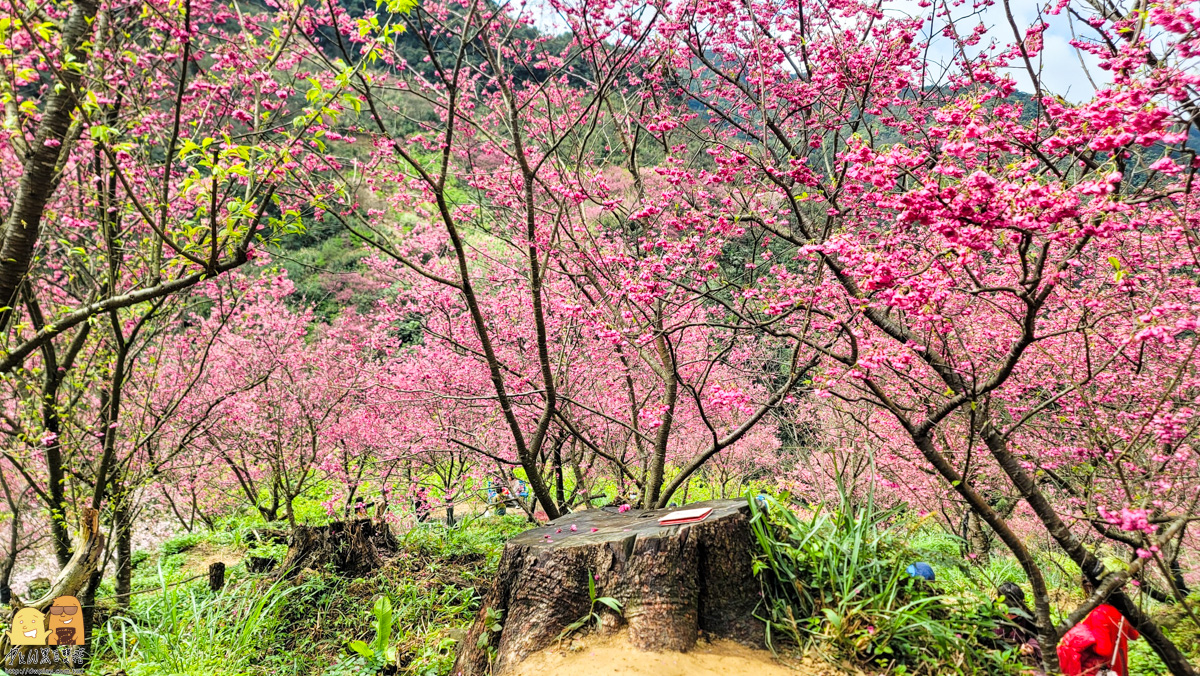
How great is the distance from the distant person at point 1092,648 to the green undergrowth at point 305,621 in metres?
3.41

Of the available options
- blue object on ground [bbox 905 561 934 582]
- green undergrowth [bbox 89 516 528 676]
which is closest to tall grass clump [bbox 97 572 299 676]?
green undergrowth [bbox 89 516 528 676]

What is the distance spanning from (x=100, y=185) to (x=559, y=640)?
5.29m

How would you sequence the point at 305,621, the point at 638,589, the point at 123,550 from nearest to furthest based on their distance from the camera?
1. the point at 638,589
2. the point at 305,621
3. the point at 123,550

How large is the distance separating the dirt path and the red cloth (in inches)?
52.4

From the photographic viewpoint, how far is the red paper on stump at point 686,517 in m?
3.31

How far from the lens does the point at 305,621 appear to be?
179 inches

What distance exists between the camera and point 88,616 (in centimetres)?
463

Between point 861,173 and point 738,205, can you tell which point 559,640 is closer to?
point 861,173

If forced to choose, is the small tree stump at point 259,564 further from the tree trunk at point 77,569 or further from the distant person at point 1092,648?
the distant person at point 1092,648

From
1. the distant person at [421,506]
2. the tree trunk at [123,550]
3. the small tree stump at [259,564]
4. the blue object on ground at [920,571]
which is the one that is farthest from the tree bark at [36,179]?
the blue object on ground at [920,571]

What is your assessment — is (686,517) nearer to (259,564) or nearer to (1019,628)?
(1019,628)

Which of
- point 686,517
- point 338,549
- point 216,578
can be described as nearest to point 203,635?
point 338,549

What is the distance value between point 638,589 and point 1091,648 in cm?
246

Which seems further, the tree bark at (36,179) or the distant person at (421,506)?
the distant person at (421,506)
